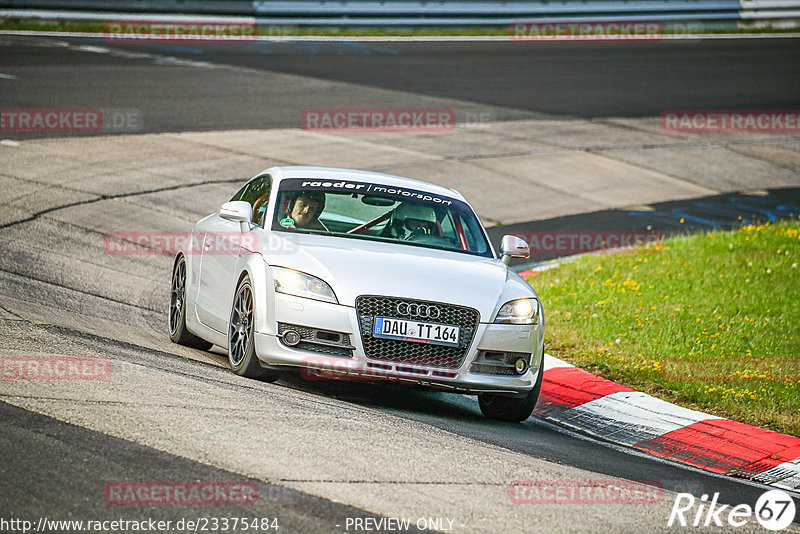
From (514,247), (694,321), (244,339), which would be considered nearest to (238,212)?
(244,339)

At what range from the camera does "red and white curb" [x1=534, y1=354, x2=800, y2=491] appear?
767cm

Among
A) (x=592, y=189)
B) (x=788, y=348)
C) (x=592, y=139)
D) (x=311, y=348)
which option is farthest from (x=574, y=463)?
(x=592, y=139)

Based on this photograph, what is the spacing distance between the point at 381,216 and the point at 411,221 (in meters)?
0.23

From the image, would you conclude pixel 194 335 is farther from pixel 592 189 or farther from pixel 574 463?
pixel 592 189

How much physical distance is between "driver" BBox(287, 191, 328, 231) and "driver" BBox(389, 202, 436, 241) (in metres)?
0.55

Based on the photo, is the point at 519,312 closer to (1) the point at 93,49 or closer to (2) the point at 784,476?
(2) the point at 784,476

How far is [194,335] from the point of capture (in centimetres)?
931

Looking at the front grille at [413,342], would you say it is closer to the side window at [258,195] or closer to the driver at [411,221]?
the driver at [411,221]

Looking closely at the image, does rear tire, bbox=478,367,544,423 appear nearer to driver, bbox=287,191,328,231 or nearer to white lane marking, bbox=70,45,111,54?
driver, bbox=287,191,328,231

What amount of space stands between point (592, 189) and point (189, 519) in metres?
14.5

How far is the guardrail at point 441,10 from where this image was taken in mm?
27281

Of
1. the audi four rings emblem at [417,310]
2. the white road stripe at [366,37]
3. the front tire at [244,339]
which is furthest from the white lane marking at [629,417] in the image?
the white road stripe at [366,37]

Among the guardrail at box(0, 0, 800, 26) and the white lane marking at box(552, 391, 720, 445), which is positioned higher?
the guardrail at box(0, 0, 800, 26)

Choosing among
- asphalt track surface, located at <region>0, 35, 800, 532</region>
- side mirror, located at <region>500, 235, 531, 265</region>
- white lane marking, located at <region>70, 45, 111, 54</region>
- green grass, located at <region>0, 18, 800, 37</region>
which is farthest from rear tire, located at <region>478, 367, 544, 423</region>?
green grass, located at <region>0, 18, 800, 37</region>
